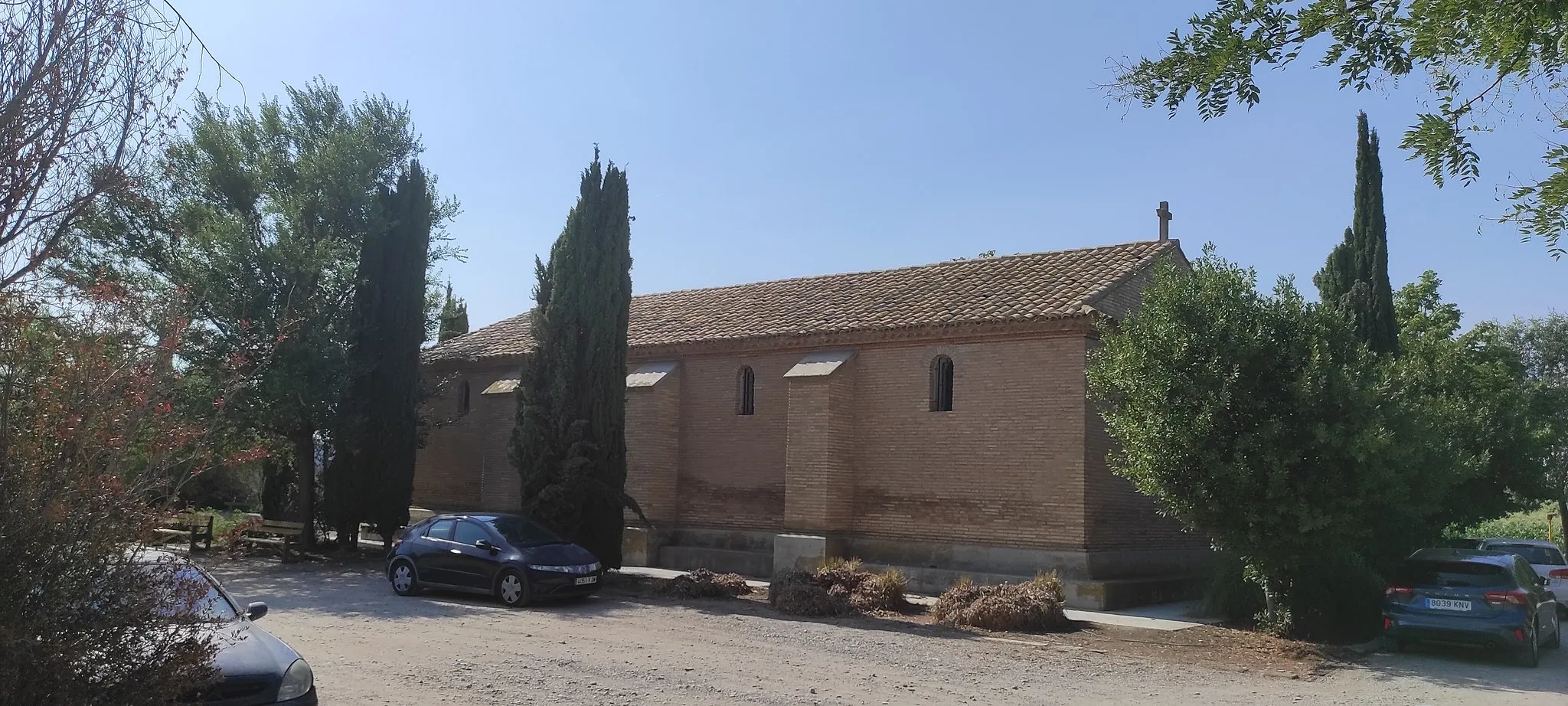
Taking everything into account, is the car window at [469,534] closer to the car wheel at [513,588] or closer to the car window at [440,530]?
the car window at [440,530]

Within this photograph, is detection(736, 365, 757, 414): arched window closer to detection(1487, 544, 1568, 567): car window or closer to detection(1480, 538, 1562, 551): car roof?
detection(1487, 544, 1568, 567): car window

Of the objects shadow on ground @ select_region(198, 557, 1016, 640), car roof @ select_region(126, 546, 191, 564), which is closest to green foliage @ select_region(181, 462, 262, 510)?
Result: shadow on ground @ select_region(198, 557, 1016, 640)

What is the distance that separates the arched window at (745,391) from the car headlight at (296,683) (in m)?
15.1

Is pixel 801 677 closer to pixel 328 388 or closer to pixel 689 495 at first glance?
pixel 689 495

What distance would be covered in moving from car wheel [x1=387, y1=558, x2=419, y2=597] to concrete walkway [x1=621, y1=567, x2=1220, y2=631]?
5.70 m

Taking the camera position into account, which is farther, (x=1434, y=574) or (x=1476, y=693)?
(x=1434, y=574)

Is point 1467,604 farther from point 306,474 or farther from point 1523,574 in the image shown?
point 306,474

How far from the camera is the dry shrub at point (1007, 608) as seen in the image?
14.0 metres

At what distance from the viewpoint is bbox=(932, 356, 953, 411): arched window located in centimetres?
1892

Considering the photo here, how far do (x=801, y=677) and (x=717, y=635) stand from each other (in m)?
2.87

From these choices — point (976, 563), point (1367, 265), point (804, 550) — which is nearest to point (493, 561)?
point (804, 550)

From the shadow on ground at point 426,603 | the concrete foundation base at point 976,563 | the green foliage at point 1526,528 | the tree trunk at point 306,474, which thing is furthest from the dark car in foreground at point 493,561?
the green foliage at point 1526,528

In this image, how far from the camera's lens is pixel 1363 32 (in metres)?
5.53

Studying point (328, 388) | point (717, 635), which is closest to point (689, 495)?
point (328, 388)
